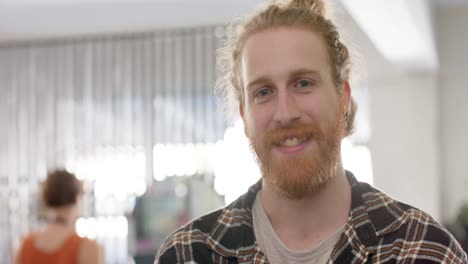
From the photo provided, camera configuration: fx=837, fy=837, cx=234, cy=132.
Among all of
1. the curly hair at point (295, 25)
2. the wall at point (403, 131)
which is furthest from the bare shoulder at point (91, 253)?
the wall at point (403, 131)

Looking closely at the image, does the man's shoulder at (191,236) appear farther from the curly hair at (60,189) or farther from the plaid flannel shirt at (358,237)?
the curly hair at (60,189)

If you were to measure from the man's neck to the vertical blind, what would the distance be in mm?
5965

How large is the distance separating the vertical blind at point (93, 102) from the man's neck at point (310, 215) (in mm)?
5965

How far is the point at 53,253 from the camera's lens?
127 inches

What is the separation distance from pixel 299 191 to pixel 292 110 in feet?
0.38

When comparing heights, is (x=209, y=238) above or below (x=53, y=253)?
above

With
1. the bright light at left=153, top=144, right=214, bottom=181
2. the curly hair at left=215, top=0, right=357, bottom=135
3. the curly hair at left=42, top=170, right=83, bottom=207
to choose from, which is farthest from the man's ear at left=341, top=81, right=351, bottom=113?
the bright light at left=153, top=144, right=214, bottom=181

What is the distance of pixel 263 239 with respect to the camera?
1245 millimetres

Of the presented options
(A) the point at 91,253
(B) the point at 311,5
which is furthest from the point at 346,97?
(A) the point at 91,253

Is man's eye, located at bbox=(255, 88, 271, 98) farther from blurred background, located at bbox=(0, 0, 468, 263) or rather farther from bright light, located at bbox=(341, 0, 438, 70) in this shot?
blurred background, located at bbox=(0, 0, 468, 263)

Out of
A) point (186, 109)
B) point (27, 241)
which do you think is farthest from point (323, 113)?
point (186, 109)

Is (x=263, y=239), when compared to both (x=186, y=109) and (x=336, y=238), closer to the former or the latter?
(x=336, y=238)

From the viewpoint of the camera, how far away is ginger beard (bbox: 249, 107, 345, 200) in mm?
1171

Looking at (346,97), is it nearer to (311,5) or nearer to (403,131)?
(311,5)
